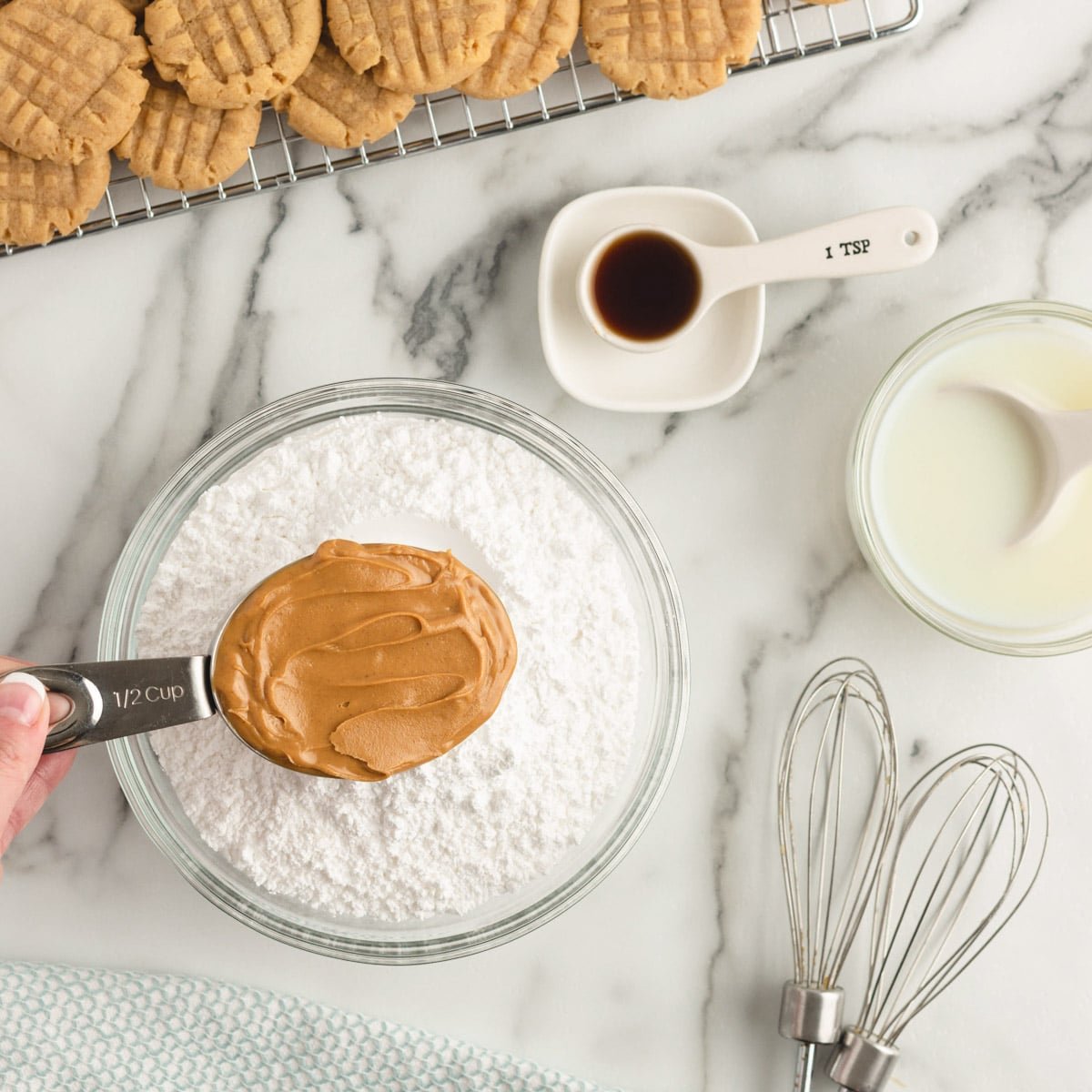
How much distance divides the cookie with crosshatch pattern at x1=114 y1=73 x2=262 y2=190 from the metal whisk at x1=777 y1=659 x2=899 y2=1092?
3.98 feet

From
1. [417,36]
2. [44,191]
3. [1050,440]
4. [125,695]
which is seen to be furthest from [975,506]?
[44,191]

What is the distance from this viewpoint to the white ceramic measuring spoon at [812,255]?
61.6 inches

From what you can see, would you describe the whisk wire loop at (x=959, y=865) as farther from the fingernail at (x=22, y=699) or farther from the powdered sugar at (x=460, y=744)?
the fingernail at (x=22, y=699)

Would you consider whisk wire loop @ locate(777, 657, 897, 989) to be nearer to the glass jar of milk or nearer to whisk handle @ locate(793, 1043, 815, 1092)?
whisk handle @ locate(793, 1043, 815, 1092)

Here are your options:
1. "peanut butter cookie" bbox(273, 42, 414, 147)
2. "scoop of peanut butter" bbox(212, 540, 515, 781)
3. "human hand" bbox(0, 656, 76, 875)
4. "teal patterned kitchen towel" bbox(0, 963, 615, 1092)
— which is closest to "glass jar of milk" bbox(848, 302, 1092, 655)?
"scoop of peanut butter" bbox(212, 540, 515, 781)

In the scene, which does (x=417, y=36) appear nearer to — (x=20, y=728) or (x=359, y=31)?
(x=359, y=31)

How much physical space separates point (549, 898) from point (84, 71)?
138 cm

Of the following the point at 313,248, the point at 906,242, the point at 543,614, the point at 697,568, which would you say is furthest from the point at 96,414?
the point at 906,242

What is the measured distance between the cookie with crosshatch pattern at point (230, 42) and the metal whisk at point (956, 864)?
147cm

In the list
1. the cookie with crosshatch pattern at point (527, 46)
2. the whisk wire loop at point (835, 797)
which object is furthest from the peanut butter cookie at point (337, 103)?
the whisk wire loop at point (835, 797)

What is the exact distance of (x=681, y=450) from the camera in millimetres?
1679

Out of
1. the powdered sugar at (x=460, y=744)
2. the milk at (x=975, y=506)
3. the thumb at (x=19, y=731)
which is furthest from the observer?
the milk at (x=975, y=506)

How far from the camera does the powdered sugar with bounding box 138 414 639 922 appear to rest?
139 cm

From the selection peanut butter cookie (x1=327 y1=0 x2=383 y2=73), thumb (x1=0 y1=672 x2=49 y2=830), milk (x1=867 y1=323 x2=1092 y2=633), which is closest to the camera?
thumb (x1=0 y1=672 x2=49 y2=830)
